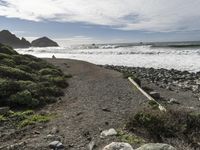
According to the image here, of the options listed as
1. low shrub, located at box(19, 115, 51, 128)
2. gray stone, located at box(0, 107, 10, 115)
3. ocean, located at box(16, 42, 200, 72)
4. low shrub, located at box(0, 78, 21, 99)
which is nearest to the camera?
low shrub, located at box(19, 115, 51, 128)

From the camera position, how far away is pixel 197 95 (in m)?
18.1

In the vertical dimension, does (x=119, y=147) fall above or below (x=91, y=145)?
above

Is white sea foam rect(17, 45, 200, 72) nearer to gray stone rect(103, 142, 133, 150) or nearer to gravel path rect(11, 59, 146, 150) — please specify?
gravel path rect(11, 59, 146, 150)

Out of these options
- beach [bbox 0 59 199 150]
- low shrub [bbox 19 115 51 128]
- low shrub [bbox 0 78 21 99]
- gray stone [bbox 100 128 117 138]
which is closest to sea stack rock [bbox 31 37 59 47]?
low shrub [bbox 0 78 21 99]

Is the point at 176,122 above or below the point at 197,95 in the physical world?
above

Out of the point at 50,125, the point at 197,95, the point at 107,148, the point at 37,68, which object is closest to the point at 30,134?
the point at 50,125

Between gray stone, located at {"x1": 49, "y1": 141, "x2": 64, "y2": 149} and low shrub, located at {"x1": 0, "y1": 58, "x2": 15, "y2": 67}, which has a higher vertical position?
low shrub, located at {"x1": 0, "y1": 58, "x2": 15, "y2": 67}

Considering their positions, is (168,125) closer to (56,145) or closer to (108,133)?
(108,133)

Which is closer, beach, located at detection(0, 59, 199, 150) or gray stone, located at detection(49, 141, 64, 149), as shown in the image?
gray stone, located at detection(49, 141, 64, 149)

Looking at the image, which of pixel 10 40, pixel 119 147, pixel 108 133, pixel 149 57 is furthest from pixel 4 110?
pixel 10 40

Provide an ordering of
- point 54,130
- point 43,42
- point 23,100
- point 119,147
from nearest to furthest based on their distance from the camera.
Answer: point 119,147, point 54,130, point 23,100, point 43,42

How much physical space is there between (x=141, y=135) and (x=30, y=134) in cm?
287

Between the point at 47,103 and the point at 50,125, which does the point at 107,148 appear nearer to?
the point at 50,125

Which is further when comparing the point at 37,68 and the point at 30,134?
the point at 37,68
